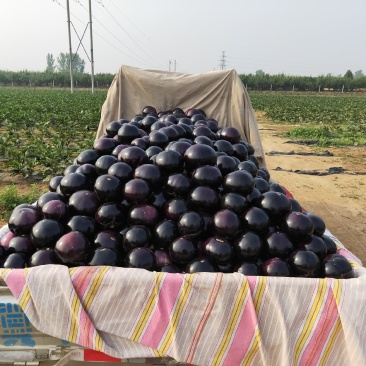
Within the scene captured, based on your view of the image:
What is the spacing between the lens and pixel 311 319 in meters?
1.81

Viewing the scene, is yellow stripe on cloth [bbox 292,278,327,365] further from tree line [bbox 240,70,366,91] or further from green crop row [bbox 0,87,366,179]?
tree line [bbox 240,70,366,91]

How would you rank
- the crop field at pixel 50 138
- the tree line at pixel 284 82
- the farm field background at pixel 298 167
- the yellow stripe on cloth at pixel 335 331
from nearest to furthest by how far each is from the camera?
the yellow stripe on cloth at pixel 335 331
the farm field background at pixel 298 167
the crop field at pixel 50 138
the tree line at pixel 284 82

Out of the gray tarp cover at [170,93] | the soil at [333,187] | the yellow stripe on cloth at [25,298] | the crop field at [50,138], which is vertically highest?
the gray tarp cover at [170,93]

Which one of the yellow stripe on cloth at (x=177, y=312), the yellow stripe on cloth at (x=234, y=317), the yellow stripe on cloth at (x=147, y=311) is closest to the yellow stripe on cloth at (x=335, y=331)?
the yellow stripe on cloth at (x=234, y=317)

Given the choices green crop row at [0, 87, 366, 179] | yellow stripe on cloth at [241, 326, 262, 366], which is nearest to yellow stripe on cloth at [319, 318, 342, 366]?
yellow stripe on cloth at [241, 326, 262, 366]

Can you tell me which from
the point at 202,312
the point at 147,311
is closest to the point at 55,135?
the point at 147,311

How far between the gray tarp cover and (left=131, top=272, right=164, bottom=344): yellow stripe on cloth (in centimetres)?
411

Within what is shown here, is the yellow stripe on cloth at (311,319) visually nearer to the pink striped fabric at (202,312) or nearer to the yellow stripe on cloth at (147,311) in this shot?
the pink striped fabric at (202,312)

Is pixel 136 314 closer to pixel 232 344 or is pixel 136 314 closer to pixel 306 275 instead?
pixel 232 344

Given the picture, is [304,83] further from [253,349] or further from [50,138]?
[253,349]

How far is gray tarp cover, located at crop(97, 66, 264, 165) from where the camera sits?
570 centimetres

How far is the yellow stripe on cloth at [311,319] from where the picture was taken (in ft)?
5.93

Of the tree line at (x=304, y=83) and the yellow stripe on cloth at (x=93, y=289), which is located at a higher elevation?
the tree line at (x=304, y=83)

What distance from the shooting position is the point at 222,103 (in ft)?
18.8
